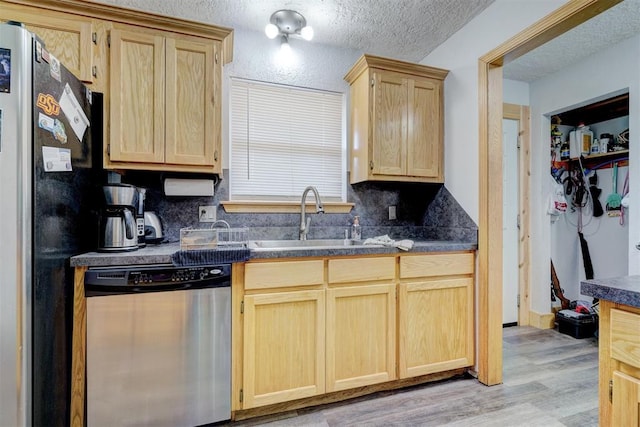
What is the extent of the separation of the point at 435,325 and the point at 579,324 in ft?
5.88

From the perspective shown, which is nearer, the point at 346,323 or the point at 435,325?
the point at 346,323

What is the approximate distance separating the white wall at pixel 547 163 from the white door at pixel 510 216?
0.57ft

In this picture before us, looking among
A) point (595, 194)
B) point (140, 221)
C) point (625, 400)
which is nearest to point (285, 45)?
point (140, 221)

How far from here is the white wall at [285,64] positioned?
2.33m

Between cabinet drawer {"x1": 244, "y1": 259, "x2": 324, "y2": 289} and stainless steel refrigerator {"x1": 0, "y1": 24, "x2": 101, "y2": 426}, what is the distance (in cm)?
81

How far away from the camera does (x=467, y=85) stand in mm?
2234

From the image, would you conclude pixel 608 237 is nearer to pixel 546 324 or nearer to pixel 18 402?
pixel 546 324

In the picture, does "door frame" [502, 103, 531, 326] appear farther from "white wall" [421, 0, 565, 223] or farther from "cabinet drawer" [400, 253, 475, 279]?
"cabinet drawer" [400, 253, 475, 279]

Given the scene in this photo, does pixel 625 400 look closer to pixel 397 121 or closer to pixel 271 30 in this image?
pixel 397 121

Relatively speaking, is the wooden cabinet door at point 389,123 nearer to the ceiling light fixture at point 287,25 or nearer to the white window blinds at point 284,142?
the white window blinds at point 284,142

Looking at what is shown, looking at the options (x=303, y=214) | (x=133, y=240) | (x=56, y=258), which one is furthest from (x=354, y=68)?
(x=56, y=258)

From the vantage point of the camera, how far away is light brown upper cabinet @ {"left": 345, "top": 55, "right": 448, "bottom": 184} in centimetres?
228

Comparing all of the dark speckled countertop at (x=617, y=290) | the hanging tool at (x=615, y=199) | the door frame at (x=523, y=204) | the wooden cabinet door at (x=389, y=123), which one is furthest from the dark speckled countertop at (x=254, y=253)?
the hanging tool at (x=615, y=199)

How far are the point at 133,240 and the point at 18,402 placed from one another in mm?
764
